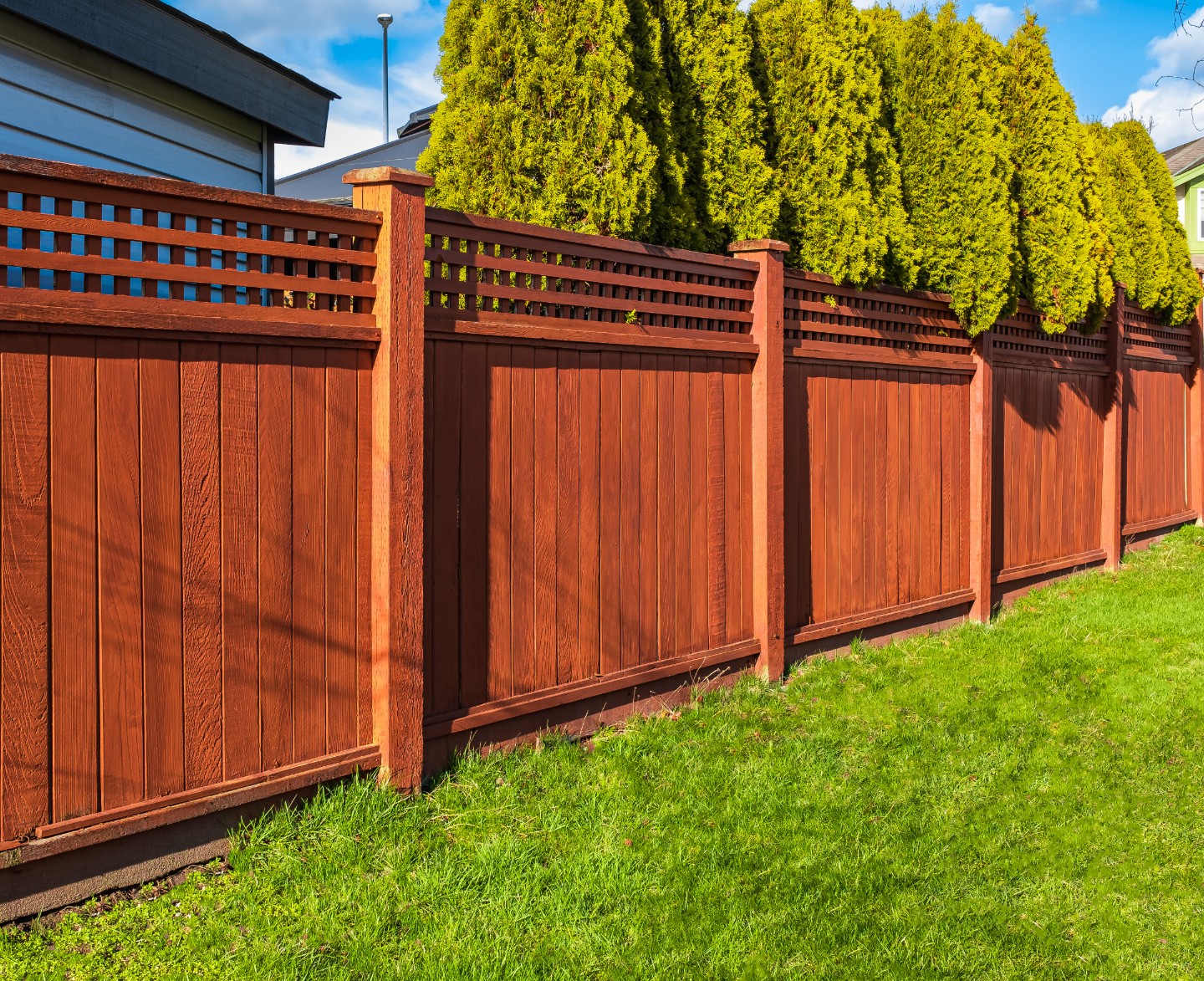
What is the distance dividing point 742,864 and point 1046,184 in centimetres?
667

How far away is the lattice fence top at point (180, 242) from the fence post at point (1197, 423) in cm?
1123

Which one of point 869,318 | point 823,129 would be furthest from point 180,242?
point 869,318

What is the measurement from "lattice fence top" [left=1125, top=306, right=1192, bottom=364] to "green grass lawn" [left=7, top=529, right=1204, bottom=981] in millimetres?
6035

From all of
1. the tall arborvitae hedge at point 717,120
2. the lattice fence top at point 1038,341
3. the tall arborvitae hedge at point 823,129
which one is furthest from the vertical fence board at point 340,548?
the lattice fence top at point 1038,341

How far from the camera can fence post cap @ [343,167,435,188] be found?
12.3 ft

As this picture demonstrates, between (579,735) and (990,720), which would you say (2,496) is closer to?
(579,735)

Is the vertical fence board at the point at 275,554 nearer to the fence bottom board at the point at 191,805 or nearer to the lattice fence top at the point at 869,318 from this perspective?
the fence bottom board at the point at 191,805

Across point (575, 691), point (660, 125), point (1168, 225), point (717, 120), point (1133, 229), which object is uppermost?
point (1168, 225)

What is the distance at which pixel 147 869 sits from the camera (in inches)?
125

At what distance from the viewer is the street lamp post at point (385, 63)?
27.1 m

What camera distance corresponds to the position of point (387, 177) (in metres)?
3.75

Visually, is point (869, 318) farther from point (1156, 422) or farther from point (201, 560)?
point (1156, 422)

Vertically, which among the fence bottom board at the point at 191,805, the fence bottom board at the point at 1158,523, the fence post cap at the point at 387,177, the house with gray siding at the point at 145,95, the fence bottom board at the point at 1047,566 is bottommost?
the fence bottom board at the point at 191,805

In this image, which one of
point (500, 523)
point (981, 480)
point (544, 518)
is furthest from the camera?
point (981, 480)
